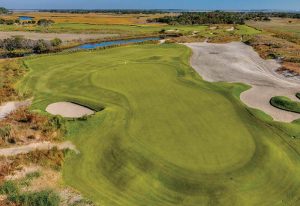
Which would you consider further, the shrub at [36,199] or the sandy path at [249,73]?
the sandy path at [249,73]

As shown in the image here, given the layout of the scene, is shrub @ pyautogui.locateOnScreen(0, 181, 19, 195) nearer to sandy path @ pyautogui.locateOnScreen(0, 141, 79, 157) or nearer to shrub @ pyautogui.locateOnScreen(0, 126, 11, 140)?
sandy path @ pyautogui.locateOnScreen(0, 141, 79, 157)

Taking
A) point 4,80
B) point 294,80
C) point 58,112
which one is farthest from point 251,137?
point 4,80

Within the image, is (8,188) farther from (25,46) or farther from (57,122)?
(25,46)

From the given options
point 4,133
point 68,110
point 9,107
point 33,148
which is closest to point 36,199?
point 33,148

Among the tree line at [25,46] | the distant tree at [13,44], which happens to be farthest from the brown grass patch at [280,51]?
the distant tree at [13,44]

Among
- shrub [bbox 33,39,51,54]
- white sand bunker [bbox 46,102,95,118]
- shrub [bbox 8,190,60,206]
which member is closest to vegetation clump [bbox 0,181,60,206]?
shrub [bbox 8,190,60,206]

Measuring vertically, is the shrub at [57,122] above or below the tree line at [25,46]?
below

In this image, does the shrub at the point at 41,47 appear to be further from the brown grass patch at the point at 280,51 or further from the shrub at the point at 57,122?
the shrub at the point at 57,122
